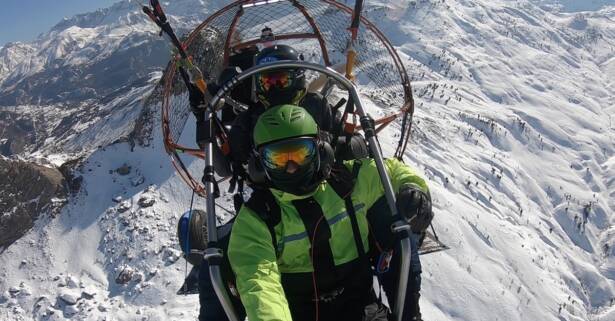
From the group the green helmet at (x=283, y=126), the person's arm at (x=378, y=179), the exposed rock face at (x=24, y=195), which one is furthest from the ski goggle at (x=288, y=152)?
the exposed rock face at (x=24, y=195)

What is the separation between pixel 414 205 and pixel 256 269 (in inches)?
65.3

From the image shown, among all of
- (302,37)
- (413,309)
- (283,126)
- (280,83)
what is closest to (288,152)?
(283,126)

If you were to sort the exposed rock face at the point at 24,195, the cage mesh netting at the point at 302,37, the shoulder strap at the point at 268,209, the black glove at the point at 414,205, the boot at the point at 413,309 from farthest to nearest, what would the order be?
the exposed rock face at the point at 24,195, the cage mesh netting at the point at 302,37, the boot at the point at 413,309, the black glove at the point at 414,205, the shoulder strap at the point at 268,209

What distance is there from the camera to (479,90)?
128 m

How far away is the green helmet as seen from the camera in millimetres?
4191

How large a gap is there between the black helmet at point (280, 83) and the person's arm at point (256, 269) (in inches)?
90.1

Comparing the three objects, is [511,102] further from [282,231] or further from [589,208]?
[282,231]

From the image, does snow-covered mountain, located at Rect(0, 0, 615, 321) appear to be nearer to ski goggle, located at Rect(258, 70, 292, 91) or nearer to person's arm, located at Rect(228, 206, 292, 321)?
ski goggle, located at Rect(258, 70, 292, 91)

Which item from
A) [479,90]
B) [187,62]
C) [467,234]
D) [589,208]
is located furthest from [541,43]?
[187,62]

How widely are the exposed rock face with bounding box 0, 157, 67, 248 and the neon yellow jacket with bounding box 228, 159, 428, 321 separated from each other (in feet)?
82.2

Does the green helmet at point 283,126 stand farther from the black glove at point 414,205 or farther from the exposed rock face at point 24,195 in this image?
the exposed rock face at point 24,195

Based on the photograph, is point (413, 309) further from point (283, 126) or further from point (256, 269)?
point (283, 126)

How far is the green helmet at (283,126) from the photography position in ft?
13.8

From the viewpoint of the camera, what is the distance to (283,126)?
→ 4215mm
